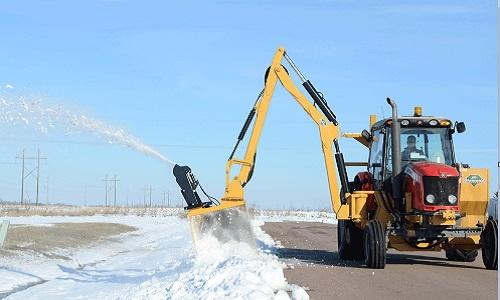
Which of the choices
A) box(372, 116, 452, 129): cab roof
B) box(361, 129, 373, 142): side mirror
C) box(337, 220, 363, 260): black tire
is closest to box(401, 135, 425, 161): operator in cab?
box(372, 116, 452, 129): cab roof

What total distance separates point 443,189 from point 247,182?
4.30m

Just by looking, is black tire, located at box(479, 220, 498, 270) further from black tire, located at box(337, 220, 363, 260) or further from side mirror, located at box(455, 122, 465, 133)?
black tire, located at box(337, 220, 363, 260)

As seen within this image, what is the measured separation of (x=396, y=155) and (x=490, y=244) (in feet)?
8.08

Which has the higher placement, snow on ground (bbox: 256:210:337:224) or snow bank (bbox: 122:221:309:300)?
snow bank (bbox: 122:221:309:300)

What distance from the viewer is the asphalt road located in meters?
10.7

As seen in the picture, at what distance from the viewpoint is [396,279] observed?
40.9 feet

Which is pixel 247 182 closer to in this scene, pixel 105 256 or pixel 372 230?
pixel 372 230

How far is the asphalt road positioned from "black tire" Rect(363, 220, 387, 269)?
7.8 inches

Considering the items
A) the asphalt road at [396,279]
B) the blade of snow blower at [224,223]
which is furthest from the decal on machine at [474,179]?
the blade of snow blower at [224,223]

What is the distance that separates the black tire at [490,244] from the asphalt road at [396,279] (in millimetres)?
179

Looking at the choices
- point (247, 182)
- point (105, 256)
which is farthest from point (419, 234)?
point (105, 256)

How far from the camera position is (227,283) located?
10.7m

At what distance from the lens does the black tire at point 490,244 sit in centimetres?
1377

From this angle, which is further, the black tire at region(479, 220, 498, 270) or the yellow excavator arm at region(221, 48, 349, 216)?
the yellow excavator arm at region(221, 48, 349, 216)
